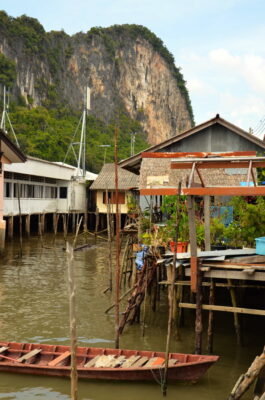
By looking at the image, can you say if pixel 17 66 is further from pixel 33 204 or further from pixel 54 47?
pixel 33 204

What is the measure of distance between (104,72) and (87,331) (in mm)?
79870

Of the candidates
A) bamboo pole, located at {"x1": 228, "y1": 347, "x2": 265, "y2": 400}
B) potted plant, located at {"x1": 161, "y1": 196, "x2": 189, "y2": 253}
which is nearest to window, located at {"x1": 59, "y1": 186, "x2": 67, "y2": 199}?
potted plant, located at {"x1": 161, "y1": 196, "x2": 189, "y2": 253}

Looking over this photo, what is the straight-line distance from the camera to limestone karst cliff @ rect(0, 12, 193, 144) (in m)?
69.1

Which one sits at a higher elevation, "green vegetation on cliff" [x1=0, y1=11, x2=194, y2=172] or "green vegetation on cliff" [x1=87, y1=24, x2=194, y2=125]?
→ "green vegetation on cliff" [x1=87, y1=24, x2=194, y2=125]

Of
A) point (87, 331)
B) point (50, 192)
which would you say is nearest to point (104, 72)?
point (50, 192)

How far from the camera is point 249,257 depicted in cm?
909

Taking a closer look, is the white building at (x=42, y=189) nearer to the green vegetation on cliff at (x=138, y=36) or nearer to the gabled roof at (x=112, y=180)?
the gabled roof at (x=112, y=180)

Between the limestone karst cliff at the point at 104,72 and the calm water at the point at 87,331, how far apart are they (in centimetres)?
5118

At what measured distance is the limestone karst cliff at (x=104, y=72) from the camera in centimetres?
6912

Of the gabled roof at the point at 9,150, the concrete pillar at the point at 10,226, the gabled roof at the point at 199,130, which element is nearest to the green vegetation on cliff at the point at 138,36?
the concrete pillar at the point at 10,226

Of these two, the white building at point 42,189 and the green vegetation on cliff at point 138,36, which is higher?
the green vegetation on cliff at point 138,36

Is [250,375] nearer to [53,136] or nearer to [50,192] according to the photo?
[50,192]

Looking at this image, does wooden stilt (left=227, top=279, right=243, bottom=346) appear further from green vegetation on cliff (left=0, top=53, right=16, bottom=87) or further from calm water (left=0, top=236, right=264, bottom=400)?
green vegetation on cliff (left=0, top=53, right=16, bottom=87)

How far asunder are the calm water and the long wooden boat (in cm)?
16
